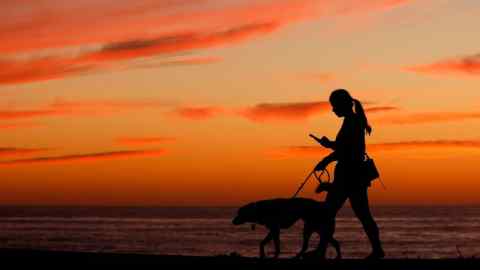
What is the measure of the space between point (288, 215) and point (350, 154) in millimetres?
1354

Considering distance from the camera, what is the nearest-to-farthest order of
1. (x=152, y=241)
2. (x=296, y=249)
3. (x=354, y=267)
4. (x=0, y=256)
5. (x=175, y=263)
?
(x=354, y=267)
(x=175, y=263)
(x=0, y=256)
(x=296, y=249)
(x=152, y=241)

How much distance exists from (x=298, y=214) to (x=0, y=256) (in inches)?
177

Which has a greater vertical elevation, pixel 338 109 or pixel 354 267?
pixel 338 109

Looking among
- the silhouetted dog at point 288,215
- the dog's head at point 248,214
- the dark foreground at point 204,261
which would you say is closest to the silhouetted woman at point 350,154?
the silhouetted dog at point 288,215

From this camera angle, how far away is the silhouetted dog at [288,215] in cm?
1262

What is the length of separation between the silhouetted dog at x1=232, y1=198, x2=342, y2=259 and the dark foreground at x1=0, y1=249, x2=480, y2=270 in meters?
0.66

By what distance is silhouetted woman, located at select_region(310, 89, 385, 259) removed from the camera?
476 inches

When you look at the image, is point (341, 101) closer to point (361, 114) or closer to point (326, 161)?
point (361, 114)

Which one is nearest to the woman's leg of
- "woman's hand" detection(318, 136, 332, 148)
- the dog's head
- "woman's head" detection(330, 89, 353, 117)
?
"woman's hand" detection(318, 136, 332, 148)

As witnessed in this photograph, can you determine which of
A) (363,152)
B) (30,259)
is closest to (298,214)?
(363,152)

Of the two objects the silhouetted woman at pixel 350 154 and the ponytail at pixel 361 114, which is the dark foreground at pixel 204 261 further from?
the ponytail at pixel 361 114

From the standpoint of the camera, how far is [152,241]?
7431 cm

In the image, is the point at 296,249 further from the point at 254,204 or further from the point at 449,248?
the point at 254,204

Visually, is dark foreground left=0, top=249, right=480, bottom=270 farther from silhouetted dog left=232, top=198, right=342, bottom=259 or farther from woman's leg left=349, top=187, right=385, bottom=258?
silhouetted dog left=232, top=198, right=342, bottom=259
